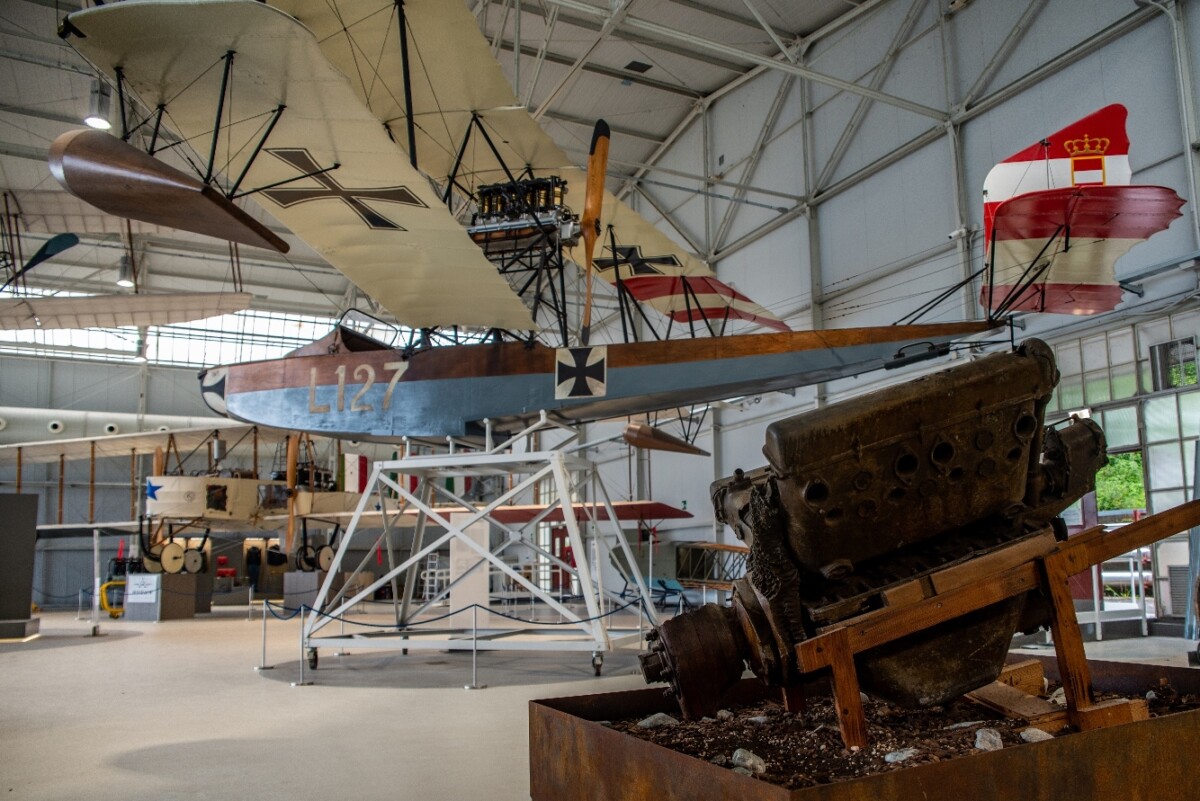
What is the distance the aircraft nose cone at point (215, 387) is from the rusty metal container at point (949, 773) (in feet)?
24.0

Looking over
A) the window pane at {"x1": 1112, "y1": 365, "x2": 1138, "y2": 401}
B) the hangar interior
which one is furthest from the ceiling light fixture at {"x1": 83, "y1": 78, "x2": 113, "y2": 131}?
the window pane at {"x1": 1112, "y1": 365, "x2": 1138, "y2": 401}

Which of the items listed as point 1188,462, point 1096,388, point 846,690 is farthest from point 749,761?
point 1096,388

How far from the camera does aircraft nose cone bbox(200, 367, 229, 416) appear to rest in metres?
9.09

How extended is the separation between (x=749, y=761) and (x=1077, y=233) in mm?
6602

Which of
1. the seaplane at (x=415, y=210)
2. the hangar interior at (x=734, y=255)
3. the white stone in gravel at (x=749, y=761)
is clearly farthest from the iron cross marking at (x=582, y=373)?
the white stone in gravel at (x=749, y=761)

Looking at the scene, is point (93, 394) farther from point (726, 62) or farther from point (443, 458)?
point (443, 458)

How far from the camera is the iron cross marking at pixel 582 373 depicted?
757 centimetres

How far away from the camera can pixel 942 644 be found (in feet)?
8.87

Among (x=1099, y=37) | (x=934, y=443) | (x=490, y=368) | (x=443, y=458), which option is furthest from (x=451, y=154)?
(x=1099, y=37)

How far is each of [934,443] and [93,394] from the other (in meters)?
38.0

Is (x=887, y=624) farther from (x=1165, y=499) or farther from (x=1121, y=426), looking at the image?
(x=1121, y=426)

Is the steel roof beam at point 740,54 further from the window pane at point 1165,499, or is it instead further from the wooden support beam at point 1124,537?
the wooden support beam at point 1124,537

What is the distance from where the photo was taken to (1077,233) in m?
7.43

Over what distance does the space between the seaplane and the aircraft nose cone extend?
22mm
